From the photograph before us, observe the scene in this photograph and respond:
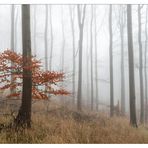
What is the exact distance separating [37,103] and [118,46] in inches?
460

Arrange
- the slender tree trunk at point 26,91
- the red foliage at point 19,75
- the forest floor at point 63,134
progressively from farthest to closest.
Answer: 1. the red foliage at point 19,75
2. the slender tree trunk at point 26,91
3. the forest floor at point 63,134

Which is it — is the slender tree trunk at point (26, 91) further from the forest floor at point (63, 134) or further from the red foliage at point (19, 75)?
the forest floor at point (63, 134)

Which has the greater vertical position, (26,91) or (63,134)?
(26,91)

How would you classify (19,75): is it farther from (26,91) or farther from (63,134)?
(63,134)

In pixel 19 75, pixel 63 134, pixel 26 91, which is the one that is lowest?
pixel 63 134

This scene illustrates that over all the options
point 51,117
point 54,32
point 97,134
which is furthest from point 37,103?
point 54,32

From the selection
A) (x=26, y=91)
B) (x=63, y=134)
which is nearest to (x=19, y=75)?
(x=26, y=91)

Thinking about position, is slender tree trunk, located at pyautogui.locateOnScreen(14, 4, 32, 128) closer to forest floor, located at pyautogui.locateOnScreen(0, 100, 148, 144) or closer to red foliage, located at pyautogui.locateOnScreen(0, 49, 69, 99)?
red foliage, located at pyautogui.locateOnScreen(0, 49, 69, 99)

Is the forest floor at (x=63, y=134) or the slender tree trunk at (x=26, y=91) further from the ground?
the slender tree trunk at (x=26, y=91)

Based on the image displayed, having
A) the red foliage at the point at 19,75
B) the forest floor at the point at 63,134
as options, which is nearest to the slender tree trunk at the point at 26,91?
the red foliage at the point at 19,75

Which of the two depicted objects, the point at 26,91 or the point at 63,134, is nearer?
the point at 63,134

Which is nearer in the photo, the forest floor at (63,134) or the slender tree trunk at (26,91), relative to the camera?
the forest floor at (63,134)

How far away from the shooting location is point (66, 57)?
70.8ft
